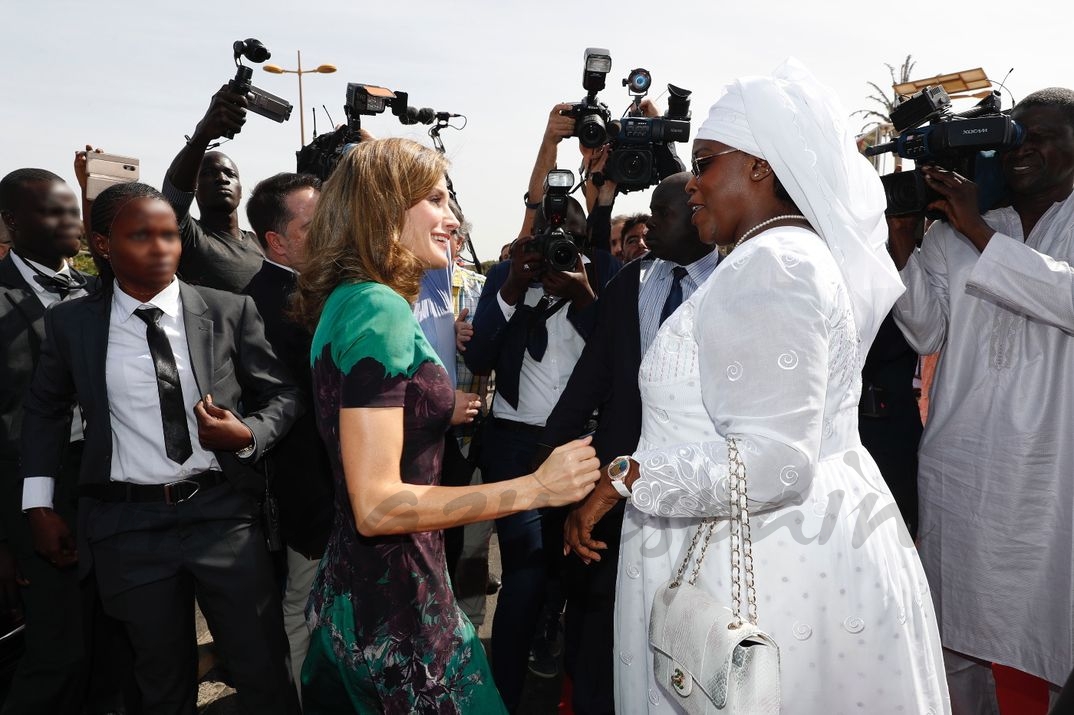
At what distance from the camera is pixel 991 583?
2.96m

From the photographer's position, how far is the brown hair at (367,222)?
1.93m

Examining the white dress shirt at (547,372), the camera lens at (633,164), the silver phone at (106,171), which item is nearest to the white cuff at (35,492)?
the silver phone at (106,171)

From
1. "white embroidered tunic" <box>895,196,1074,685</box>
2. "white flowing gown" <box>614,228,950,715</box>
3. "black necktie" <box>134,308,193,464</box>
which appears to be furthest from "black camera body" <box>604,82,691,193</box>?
"black necktie" <box>134,308,193,464</box>

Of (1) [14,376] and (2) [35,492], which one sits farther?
(1) [14,376]

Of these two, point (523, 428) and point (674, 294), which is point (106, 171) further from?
point (674, 294)

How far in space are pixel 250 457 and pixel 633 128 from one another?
2.10m

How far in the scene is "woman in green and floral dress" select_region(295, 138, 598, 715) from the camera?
1.71 m

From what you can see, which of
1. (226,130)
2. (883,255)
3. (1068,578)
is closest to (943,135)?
(883,255)

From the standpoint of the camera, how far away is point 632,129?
11.5ft

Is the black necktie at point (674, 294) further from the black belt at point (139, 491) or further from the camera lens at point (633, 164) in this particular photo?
the black belt at point (139, 491)

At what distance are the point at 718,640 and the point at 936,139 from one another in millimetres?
2129

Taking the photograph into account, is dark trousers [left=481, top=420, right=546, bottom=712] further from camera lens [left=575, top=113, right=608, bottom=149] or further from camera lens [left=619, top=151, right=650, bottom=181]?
camera lens [left=575, top=113, right=608, bottom=149]

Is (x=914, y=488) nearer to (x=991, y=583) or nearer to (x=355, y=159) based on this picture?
(x=991, y=583)

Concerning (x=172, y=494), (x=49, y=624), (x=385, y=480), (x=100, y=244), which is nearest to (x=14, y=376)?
(x=100, y=244)
